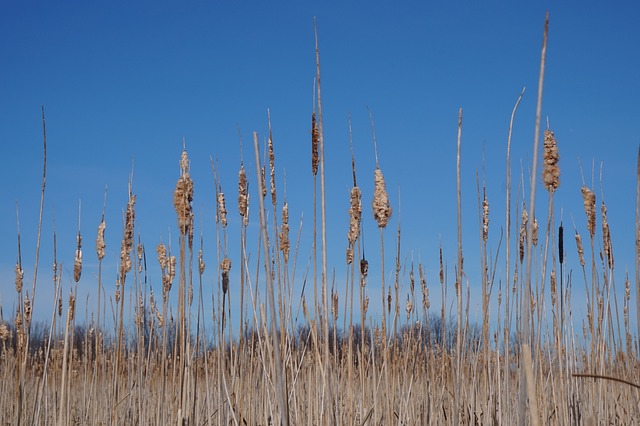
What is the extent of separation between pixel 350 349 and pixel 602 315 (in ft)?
5.35

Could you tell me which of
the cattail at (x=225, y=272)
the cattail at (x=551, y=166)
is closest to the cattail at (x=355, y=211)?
the cattail at (x=225, y=272)

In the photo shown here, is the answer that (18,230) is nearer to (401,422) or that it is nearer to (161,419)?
(161,419)

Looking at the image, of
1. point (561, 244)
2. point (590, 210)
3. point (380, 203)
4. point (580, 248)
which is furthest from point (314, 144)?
point (580, 248)

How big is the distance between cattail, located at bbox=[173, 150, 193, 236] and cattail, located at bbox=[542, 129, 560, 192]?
1136mm

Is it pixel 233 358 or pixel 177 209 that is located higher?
pixel 177 209

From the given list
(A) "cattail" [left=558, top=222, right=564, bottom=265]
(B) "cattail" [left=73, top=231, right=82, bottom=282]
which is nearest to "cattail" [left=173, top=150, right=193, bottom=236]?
(B) "cattail" [left=73, top=231, right=82, bottom=282]

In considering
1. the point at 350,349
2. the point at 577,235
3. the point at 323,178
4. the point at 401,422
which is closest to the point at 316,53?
the point at 323,178

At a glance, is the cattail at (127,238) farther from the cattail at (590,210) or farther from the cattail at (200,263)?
the cattail at (590,210)

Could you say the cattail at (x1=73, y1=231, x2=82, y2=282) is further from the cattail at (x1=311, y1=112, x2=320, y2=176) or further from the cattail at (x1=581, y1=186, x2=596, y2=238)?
the cattail at (x1=581, y1=186, x2=596, y2=238)

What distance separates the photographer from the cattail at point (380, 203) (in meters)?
2.12

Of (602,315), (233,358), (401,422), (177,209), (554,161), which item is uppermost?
(554,161)

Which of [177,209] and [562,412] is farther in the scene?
[562,412]

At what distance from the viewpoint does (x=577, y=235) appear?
3.33m

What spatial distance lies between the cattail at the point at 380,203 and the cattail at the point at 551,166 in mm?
517
